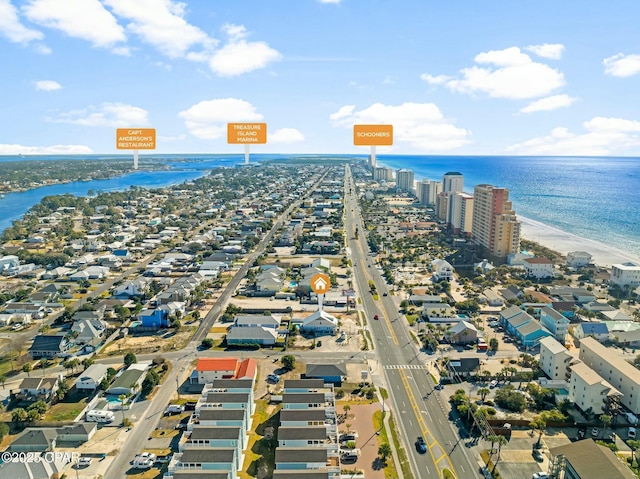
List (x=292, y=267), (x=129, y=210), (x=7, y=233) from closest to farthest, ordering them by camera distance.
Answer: (x=292, y=267) → (x=7, y=233) → (x=129, y=210)

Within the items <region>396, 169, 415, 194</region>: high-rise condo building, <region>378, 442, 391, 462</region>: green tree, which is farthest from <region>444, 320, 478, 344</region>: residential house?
<region>396, 169, 415, 194</region>: high-rise condo building

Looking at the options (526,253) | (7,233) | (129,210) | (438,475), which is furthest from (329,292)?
(129,210)

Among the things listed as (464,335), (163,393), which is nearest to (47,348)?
(163,393)

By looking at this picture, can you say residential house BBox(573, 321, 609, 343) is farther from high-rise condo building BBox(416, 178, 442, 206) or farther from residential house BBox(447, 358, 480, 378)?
high-rise condo building BBox(416, 178, 442, 206)

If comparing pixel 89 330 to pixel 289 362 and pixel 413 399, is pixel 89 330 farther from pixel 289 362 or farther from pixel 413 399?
pixel 413 399

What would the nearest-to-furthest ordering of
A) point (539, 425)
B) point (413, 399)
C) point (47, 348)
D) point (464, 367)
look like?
point (539, 425), point (413, 399), point (464, 367), point (47, 348)

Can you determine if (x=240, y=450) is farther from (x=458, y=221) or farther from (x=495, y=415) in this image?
(x=458, y=221)
